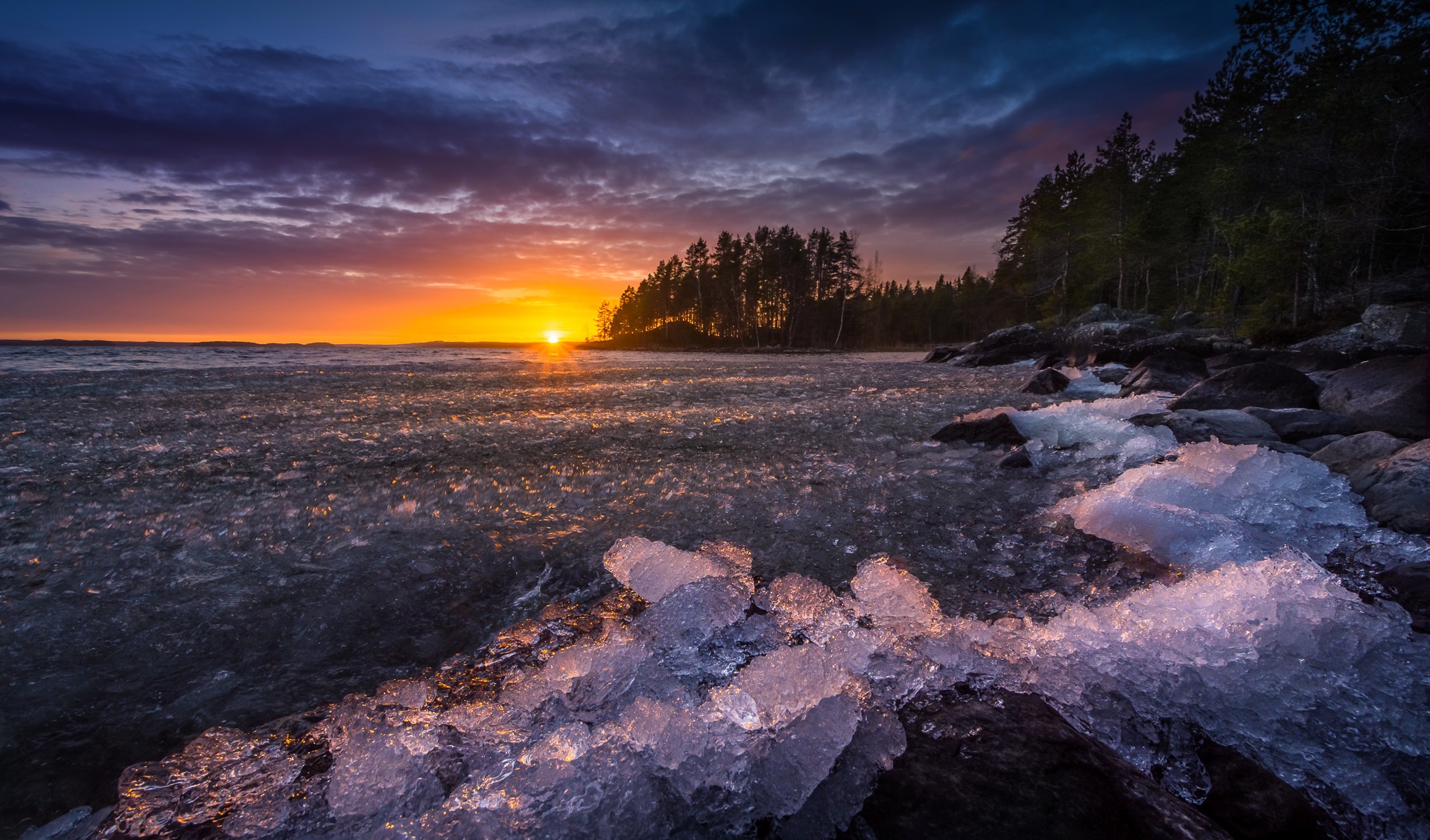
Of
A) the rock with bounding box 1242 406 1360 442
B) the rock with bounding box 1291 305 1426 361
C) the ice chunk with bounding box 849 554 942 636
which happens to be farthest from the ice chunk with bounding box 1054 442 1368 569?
the rock with bounding box 1291 305 1426 361

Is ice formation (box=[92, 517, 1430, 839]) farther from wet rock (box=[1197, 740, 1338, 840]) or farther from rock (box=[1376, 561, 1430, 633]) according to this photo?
rock (box=[1376, 561, 1430, 633])

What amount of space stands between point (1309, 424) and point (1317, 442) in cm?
52

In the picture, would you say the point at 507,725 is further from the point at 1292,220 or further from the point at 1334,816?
the point at 1292,220

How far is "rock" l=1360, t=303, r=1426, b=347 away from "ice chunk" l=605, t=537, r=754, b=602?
16.6 meters

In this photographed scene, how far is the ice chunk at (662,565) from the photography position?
2.37 metres

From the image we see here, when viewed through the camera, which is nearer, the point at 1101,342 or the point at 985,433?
the point at 985,433

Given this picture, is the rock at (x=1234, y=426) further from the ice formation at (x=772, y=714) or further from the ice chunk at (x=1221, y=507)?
the ice formation at (x=772, y=714)

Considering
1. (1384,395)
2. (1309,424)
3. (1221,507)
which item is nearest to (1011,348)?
(1384,395)

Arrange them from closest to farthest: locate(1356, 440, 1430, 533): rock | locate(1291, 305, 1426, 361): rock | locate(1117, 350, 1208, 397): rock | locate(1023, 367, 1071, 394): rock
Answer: locate(1356, 440, 1430, 533): rock → locate(1117, 350, 1208, 397): rock → locate(1023, 367, 1071, 394): rock → locate(1291, 305, 1426, 361): rock

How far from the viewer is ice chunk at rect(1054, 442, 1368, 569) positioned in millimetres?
2764

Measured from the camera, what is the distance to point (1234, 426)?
503cm

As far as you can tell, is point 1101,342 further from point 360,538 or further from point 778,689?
point 360,538

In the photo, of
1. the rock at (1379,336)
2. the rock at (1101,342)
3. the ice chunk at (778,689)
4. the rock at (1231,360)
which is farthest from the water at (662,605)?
the rock at (1101,342)

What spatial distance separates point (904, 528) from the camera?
320 cm
